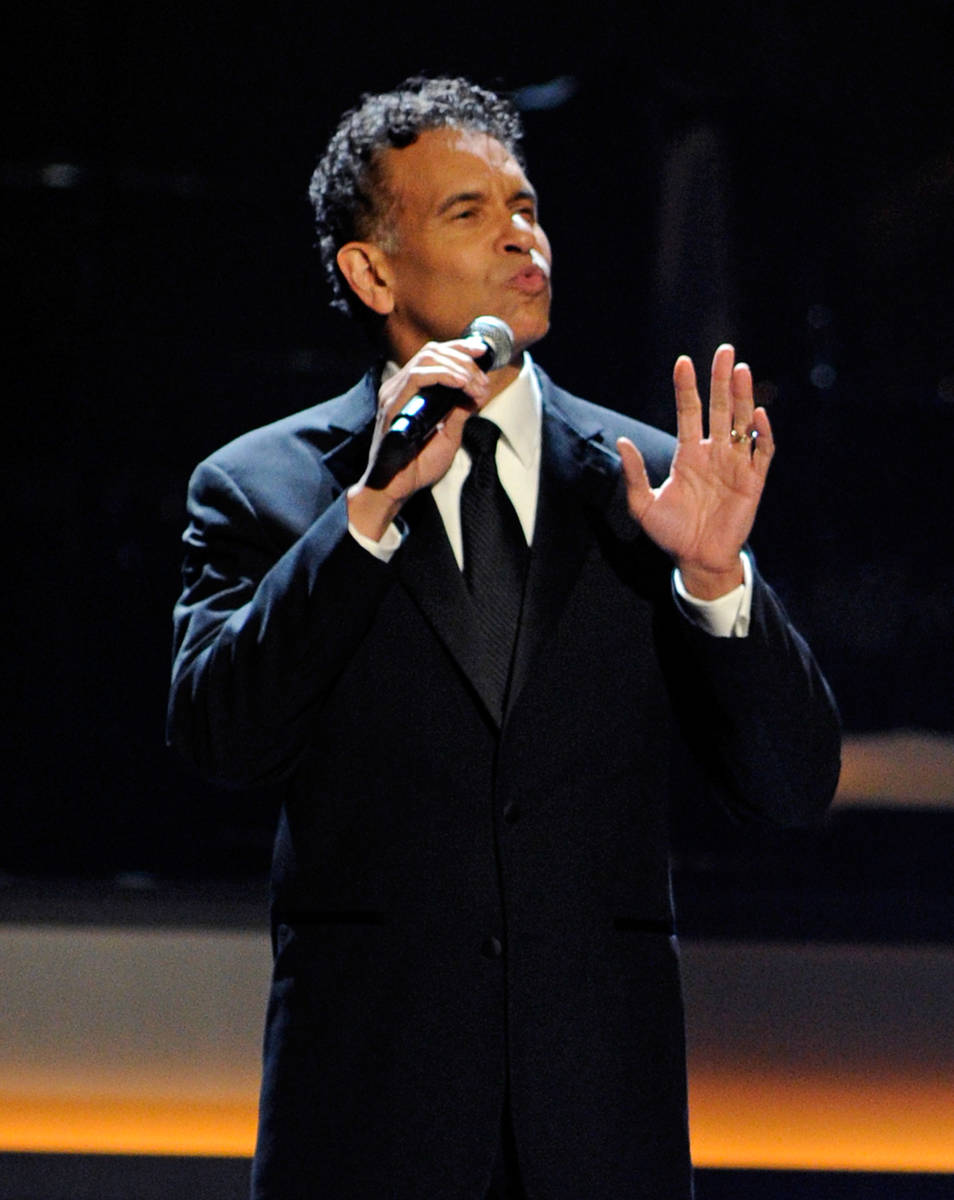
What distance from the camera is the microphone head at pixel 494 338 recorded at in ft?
4.40

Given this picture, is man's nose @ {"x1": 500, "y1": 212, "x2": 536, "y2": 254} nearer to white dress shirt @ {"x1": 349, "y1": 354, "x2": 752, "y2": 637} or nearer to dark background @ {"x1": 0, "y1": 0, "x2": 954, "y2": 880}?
white dress shirt @ {"x1": 349, "y1": 354, "x2": 752, "y2": 637}

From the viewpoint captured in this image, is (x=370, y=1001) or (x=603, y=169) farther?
(x=603, y=169)

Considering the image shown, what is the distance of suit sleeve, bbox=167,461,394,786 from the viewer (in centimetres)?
129

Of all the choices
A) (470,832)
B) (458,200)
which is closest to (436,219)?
(458,200)

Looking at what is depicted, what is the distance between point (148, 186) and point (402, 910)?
7.16 feet

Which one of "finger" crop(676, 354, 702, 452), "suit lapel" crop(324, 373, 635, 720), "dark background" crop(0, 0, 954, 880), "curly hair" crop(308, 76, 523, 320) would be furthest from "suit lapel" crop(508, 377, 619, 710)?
"dark background" crop(0, 0, 954, 880)

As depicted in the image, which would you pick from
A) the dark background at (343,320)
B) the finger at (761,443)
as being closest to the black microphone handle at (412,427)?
the finger at (761,443)

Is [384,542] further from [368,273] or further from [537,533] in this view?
[368,273]

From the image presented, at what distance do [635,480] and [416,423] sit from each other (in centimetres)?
21

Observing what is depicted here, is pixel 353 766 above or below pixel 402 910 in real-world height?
above

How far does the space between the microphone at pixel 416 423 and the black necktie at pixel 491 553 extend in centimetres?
11

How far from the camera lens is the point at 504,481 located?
145 cm

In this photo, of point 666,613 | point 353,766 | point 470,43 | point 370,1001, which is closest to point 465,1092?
point 370,1001

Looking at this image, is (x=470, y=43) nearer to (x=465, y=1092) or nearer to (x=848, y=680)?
(x=848, y=680)
